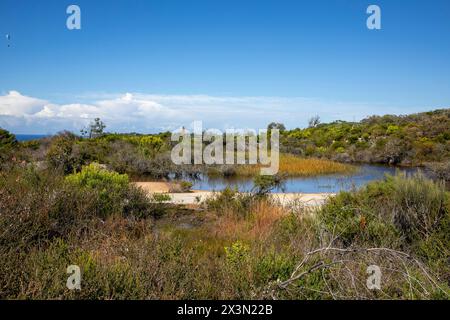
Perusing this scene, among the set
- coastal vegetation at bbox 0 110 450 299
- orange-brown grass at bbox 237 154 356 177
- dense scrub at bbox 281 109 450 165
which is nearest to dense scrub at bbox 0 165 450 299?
coastal vegetation at bbox 0 110 450 299

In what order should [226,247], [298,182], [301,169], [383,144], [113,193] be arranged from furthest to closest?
[383,144] < [301,169] < [298,182] < [113,193] < [226,247]

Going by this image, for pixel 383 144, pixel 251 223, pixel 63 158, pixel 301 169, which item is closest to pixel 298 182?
pixel 301 169

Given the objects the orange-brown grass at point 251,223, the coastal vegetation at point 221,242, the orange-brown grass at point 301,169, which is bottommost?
the orange-brown grass at point 301,169

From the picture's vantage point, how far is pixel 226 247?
17.7 feet

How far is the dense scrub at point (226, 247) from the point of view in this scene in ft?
12.9

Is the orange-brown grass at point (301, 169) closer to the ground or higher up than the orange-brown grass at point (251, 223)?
closer to the ground

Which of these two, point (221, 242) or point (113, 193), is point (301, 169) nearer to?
point (113, 193)

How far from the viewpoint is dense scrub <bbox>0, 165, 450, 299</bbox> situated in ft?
12.9

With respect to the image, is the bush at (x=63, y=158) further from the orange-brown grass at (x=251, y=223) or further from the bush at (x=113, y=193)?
the orange-brown grass at (x=251, y=223)

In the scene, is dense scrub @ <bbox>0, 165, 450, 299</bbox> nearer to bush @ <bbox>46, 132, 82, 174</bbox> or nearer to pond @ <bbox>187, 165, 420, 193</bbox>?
pond @ <bbox>187, 165, 420, 193</bbox>

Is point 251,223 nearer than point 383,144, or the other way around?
point 251,223

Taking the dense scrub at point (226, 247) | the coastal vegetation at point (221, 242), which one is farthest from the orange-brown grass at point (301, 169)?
the dense scrub at point (226, 247)

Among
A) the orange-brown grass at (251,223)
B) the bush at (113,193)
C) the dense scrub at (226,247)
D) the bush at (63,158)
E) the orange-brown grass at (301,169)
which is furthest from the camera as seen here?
the orange-brown grass at (301,169)
